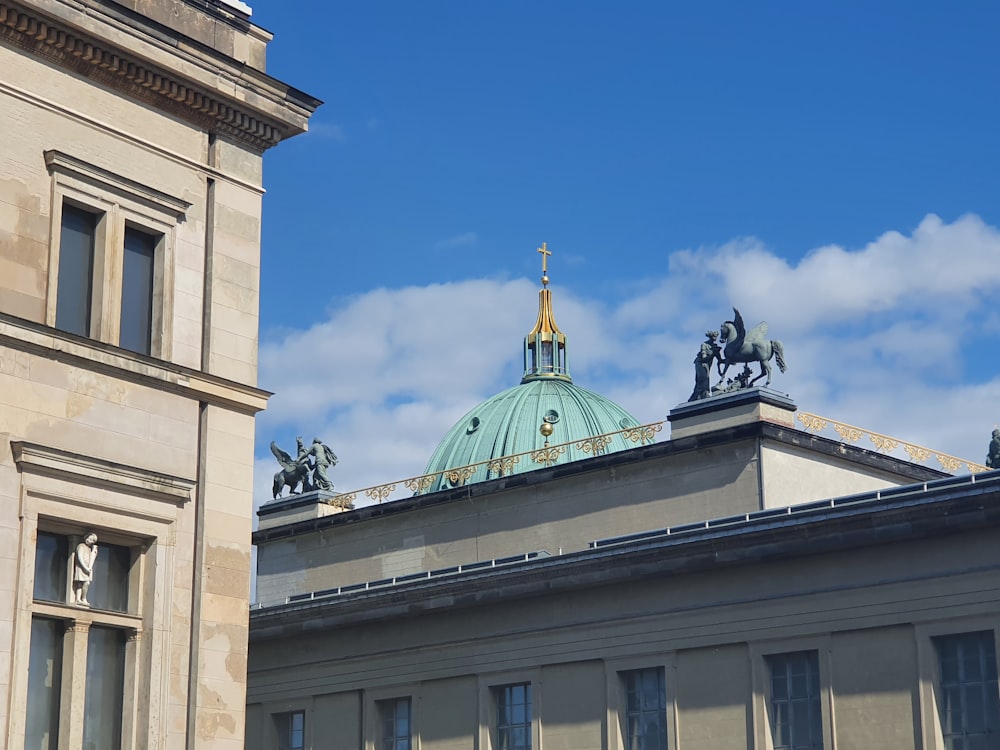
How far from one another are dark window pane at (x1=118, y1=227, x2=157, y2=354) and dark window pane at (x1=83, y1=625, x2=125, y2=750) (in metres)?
3.97

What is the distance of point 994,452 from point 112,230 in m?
34.7

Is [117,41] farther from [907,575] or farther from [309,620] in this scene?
[309,620]

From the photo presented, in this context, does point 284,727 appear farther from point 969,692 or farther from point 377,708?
point 969,692

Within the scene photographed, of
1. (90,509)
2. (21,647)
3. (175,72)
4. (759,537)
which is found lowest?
(21,647)

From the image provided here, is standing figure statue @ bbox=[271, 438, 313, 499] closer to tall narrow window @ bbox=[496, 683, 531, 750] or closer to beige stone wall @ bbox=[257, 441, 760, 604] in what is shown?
beige stone wall @ bbox=[257, 441, 760, 604]

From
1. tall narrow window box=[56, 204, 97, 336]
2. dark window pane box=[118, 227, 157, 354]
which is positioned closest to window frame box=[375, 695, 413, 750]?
dark window pane box=[118, 227, 157, 354]

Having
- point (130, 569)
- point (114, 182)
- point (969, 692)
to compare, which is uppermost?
point (114, 182)

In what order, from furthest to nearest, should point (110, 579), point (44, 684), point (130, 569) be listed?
point (130, 569)
point (110, 579)
point (44, 684)

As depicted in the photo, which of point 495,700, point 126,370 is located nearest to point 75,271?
point 126,370

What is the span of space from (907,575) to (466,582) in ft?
38.5

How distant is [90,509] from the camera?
22891mm

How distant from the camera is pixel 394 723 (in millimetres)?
44594

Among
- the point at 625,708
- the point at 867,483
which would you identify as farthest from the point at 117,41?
the point at 867,483

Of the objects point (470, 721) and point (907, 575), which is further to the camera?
point (470, 721)
